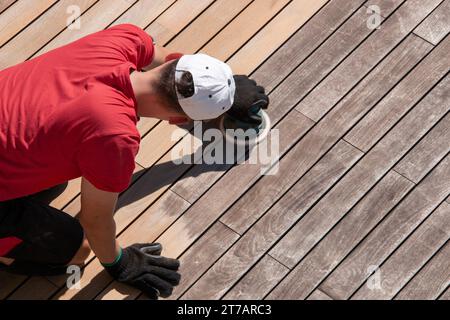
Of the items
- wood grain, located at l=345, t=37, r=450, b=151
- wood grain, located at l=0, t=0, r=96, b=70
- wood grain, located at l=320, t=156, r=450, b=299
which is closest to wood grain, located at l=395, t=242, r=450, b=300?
wood grain, located at l=320, t=156, r=450, b=299

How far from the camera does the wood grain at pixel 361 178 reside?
4219mm

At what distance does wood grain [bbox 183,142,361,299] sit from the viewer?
414 centimetres

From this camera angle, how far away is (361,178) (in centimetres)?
436

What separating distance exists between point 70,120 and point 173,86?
1.34 ft

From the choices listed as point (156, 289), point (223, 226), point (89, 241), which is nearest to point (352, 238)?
point (223, 226)

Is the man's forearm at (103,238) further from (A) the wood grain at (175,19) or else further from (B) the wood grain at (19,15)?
(B) the wood grain at (19,15)

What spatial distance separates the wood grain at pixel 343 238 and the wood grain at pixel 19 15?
76.3 inches

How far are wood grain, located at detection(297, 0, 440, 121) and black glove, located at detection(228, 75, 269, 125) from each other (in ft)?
0.89

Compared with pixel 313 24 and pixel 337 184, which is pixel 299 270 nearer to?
pixel 337 184

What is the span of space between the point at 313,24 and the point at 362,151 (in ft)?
2.61

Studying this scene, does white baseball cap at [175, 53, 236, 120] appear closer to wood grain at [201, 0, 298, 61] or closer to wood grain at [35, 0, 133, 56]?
wood grain at [201, 0, 298, 61]

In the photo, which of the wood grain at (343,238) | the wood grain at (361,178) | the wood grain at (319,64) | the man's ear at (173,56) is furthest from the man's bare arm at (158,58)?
the wood grain at (343,238)
